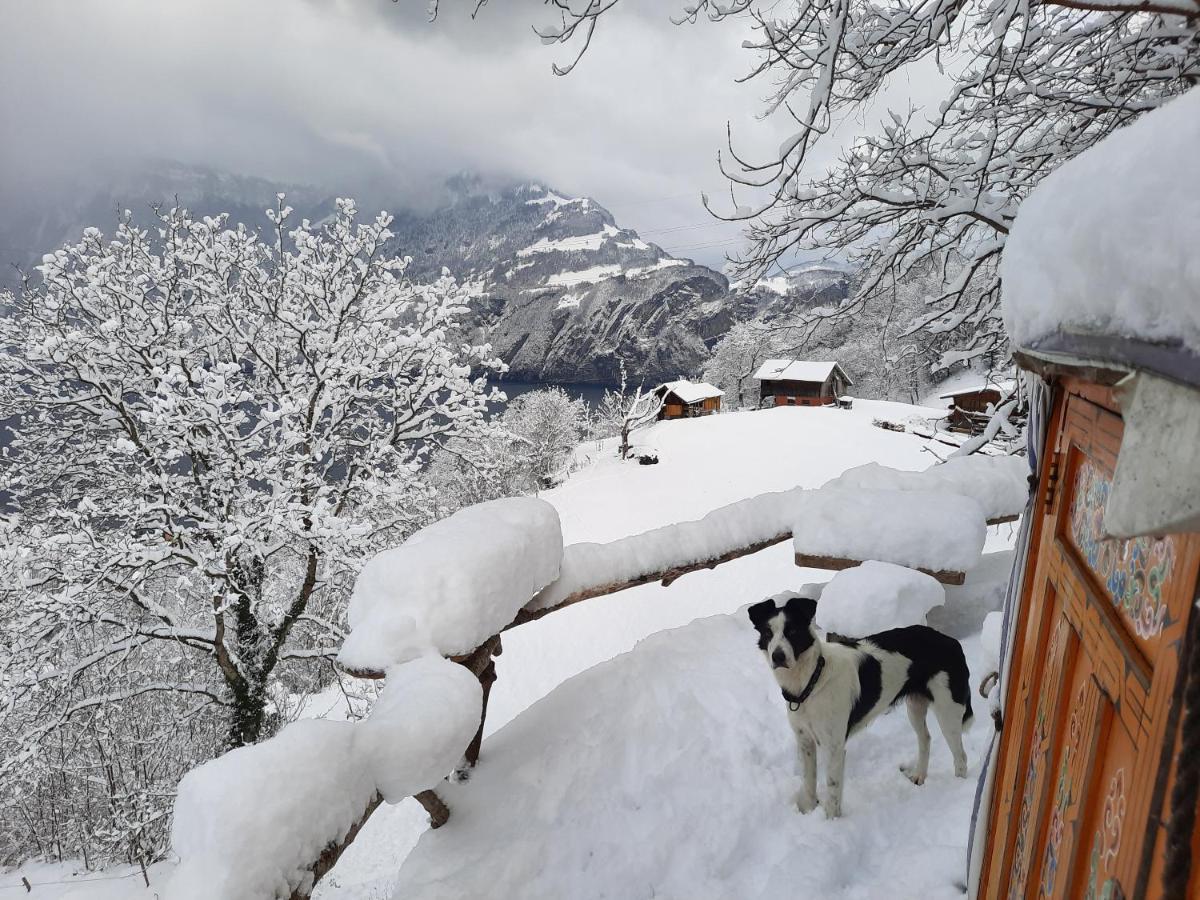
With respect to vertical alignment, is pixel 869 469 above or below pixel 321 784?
above

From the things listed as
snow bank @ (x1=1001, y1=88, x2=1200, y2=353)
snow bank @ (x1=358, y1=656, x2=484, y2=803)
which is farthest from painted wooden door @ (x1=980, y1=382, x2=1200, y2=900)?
snow bank @ (x1=358, y1=656, x2=484, y2=803)

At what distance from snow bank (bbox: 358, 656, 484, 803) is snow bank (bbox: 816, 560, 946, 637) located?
303cm

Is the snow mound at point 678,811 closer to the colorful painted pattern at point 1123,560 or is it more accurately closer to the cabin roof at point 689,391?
the colorful painted pattern at point 1123,560

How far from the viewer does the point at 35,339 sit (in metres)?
7.16

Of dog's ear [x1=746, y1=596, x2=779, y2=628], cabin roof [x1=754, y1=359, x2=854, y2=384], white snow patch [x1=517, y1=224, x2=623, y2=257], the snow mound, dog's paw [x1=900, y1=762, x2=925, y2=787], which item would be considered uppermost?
white snow patch [x1=517, y1=224, x2=623, y2=257]

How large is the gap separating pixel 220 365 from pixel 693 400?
40.1 meters

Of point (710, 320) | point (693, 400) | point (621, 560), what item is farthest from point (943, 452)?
point (710, 320)

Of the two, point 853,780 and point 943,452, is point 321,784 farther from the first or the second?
point 943,452

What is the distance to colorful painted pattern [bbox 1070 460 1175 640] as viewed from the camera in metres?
0.95

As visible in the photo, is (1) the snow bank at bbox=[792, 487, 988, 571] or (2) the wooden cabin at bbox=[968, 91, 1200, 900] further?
(1) the snow bank at bbox=[792, 487, 988, 571]

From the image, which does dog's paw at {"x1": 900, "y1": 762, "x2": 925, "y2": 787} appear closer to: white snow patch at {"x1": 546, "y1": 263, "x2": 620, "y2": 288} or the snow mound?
the snow mound

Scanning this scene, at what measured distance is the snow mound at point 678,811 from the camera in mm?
2830

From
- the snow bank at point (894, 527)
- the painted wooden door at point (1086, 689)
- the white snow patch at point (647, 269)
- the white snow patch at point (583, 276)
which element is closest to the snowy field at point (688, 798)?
the snow bank at point (894, 527)

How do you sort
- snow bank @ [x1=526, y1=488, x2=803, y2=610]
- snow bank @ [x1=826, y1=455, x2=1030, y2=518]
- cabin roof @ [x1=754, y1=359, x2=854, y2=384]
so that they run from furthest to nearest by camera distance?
cabin roof @ [x1=754, y1=359, x2=854, y2=384], snow bank @ [x1=826, y1=455, x2=1030, y2=518], snow bank @ [x1=526, y1=488, x2=803, y2=610]
